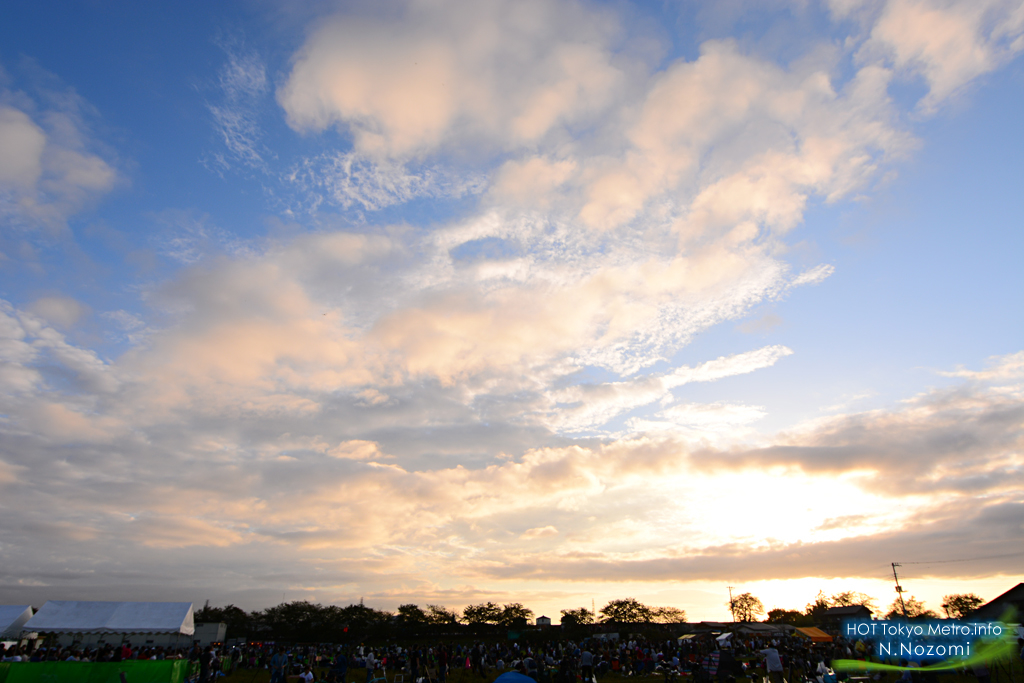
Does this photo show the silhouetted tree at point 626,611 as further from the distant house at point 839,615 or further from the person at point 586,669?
the person at point 586,669

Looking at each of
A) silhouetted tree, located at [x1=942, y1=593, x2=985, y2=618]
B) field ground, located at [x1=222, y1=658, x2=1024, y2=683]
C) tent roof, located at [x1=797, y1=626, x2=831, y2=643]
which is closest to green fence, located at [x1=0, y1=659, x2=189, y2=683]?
field ground, located at [x1=222, y1=658, x2=1024, y2=683]

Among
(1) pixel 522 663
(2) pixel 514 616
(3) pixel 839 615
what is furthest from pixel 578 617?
(1) pixel 522 663

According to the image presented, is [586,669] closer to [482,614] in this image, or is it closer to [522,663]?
[522,663]

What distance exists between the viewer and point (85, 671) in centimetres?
1936

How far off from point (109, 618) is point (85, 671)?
94.9 ft

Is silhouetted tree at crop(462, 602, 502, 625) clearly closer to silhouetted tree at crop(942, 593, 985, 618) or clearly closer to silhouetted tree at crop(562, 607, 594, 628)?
silhouetted tree at crop(562, 607, 594, 628)

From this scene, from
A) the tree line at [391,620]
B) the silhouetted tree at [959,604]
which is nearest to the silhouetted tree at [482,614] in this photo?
the tree line at [391,620]

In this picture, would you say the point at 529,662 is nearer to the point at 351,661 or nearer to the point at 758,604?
the point at 351,661

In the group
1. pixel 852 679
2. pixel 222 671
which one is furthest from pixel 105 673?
pixel 852 679

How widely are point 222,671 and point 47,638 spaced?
824 inches

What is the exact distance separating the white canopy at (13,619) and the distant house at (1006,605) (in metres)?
86.3

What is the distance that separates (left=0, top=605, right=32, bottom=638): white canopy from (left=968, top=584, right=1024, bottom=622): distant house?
283ft

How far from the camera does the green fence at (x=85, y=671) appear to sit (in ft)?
60.6

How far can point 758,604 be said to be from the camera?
132000mm
